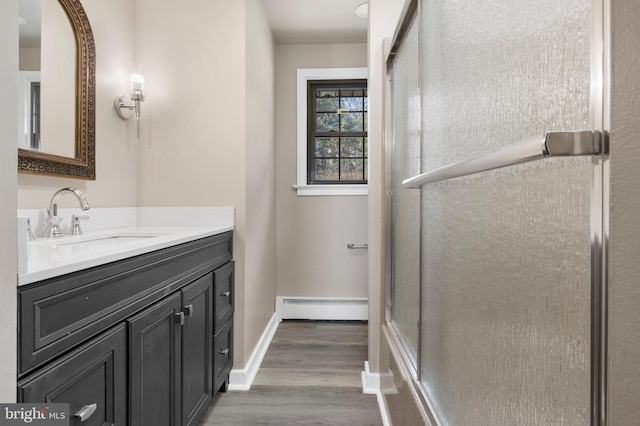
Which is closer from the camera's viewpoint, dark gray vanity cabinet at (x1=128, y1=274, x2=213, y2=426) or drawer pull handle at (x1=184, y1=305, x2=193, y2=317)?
dark gray vanity cabinet at (x1=128, y1=274, x2=213, y2=426)

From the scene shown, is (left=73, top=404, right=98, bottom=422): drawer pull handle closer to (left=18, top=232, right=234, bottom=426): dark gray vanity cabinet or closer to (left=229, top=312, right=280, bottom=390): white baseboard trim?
(left=18, top=232, right=234, bottom=426): dark gray vanity cabinet

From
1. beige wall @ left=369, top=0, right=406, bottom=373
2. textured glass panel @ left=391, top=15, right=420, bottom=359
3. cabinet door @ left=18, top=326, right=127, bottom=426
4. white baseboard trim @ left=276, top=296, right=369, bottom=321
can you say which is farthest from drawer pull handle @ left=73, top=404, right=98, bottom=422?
white baseboard trim @ left=276, top=296, right=369, bottom=321

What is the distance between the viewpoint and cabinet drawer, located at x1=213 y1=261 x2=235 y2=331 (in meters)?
1.85

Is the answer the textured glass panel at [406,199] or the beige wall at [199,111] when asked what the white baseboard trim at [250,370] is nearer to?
the beige wall at [199,111]

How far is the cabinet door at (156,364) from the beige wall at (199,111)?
2.48 ft

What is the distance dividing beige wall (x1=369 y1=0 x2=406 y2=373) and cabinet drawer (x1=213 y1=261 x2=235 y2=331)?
0.76 meters

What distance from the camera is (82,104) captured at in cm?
169

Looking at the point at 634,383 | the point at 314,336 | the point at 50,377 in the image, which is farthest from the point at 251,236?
the point at 634,383

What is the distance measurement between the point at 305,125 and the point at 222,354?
208cm

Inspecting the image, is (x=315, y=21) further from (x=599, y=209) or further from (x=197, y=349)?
(x=599, y=209)

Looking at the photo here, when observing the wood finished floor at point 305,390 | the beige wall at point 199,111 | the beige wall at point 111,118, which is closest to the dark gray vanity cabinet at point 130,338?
the wood finished floor at point 305,390

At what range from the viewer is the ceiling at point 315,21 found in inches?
106

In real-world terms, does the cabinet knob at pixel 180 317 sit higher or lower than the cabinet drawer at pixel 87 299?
lower

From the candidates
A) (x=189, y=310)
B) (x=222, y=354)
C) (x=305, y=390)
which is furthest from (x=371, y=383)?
(x=189, y=310)
